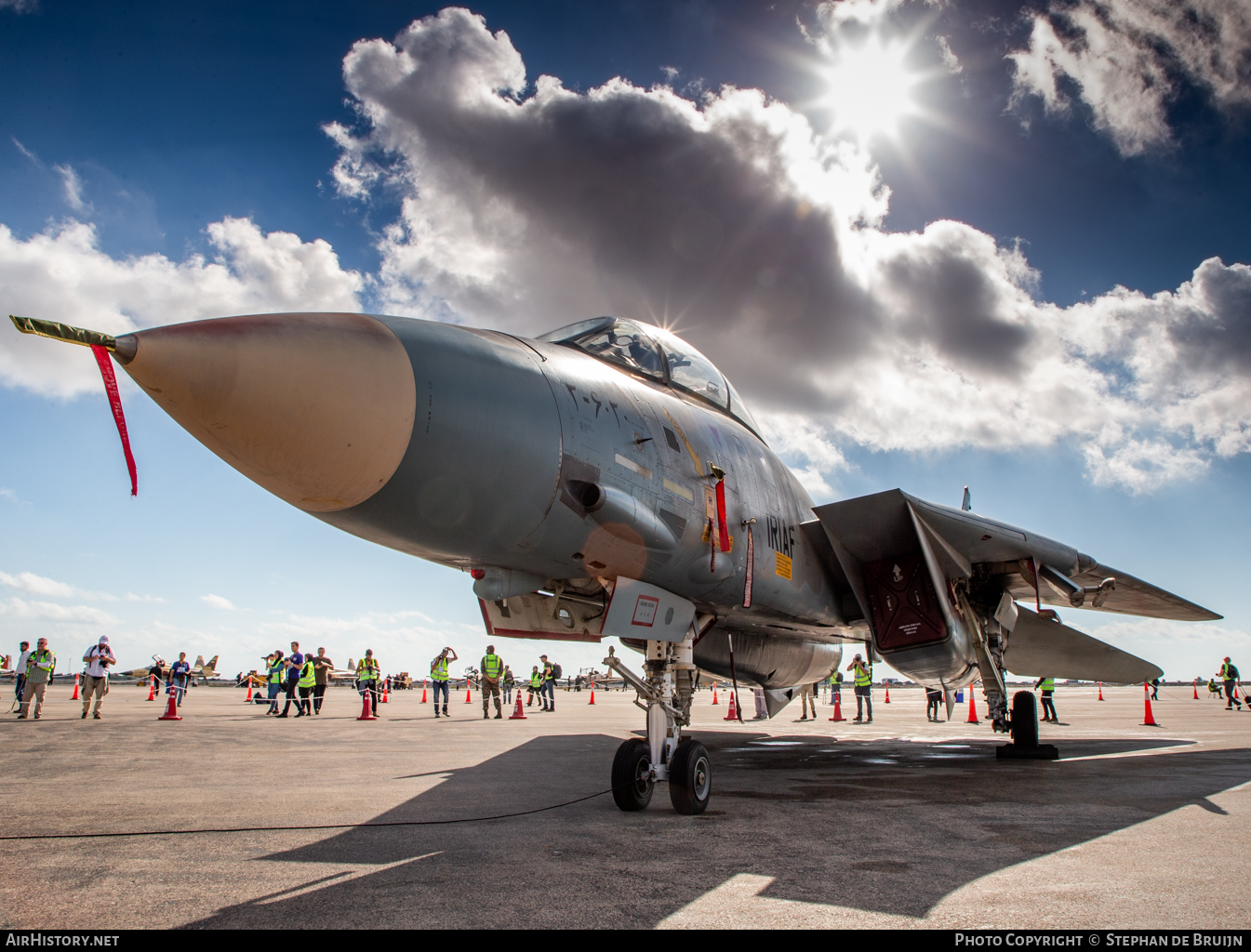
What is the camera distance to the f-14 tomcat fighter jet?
3.10 meters

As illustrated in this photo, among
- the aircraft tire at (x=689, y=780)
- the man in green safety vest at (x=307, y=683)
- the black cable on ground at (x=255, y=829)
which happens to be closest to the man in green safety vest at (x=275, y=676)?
the man in green safety vest at (x=307, y=683)

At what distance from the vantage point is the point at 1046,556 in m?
8.00

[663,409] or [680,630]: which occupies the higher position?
[663,409]

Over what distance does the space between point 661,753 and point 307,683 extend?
14.2 m

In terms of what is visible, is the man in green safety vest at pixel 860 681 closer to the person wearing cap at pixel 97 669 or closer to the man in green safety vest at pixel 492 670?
the man in green safety vest at pixel 492 670

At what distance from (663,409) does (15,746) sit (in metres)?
9.37

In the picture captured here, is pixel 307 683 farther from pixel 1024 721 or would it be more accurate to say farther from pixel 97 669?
pixel 1024 721

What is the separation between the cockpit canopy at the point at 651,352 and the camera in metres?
5.57

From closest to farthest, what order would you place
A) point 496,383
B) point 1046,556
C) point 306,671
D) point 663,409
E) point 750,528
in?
point 496,383 → point 663,409 → point 750,528 → point 1046,556 → point 306,671

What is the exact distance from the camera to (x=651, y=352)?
5.96 metres

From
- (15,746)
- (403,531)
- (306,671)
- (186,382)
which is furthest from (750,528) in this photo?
(306,671)

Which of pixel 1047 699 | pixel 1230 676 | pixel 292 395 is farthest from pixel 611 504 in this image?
pixel 1230 676

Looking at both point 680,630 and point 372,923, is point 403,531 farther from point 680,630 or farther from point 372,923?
point 680,630

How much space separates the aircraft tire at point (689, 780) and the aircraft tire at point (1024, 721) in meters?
6.05
